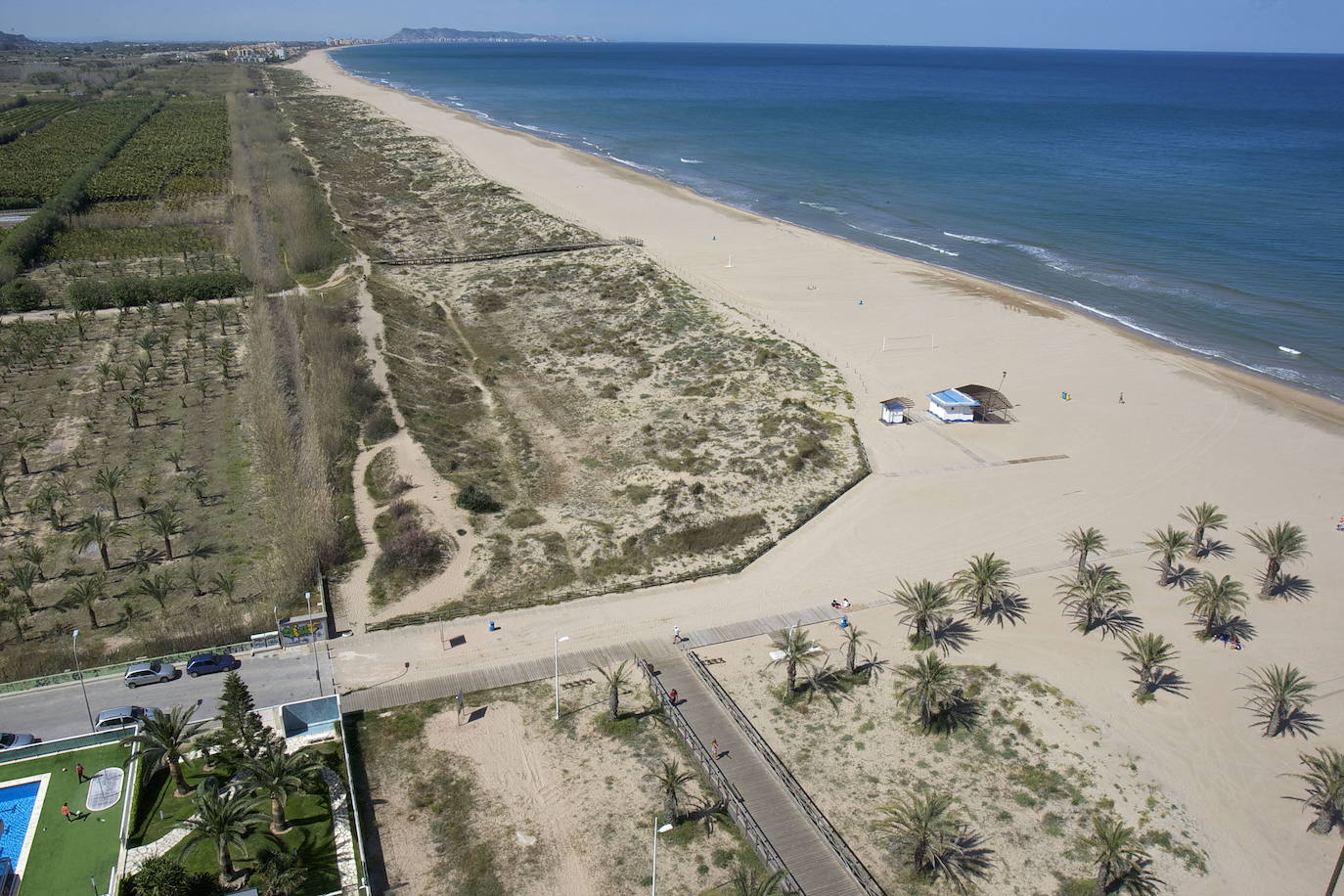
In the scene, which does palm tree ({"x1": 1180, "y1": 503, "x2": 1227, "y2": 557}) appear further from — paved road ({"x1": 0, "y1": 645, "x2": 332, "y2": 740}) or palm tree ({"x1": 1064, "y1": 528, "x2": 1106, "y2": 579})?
paved road ({"x1": 0, "y1": 645, "x2": 332, "y2": 740})

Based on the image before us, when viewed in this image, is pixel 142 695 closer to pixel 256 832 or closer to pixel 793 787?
pixel 256 832

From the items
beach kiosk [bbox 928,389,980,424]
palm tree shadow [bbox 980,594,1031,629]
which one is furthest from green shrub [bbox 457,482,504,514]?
beach kiosk [bbox 928,389,980,424]

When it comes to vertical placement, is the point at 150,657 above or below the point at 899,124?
below

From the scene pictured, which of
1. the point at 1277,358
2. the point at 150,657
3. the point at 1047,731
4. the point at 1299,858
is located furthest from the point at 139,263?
the point at 1277,358

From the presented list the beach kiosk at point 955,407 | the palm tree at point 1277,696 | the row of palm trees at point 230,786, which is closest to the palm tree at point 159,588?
the row of palm trees at point 230,786

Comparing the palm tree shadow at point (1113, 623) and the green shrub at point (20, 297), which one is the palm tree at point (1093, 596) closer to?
the palm tree shadow at point (1113, 623)

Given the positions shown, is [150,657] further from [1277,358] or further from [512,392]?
[1277,358]
